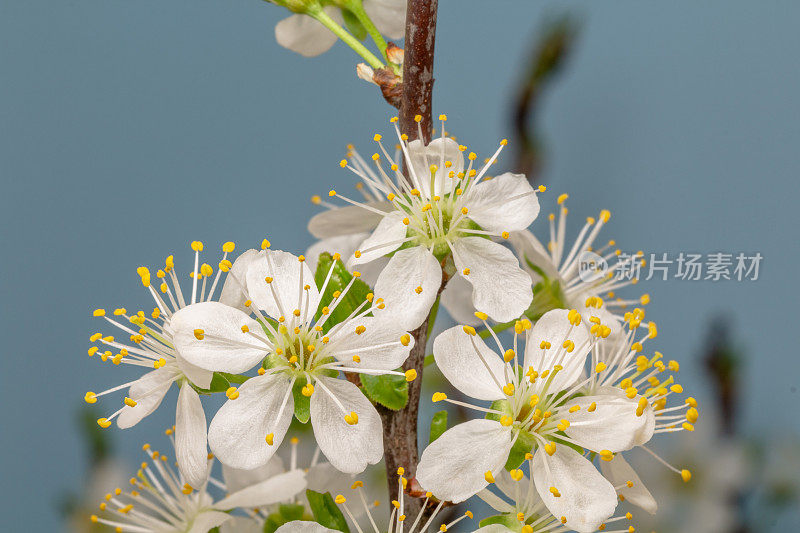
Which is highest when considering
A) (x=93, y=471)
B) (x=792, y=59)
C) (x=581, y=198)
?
(x=792, y=59)

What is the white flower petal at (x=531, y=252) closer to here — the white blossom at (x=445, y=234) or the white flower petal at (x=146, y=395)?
the white blossom at (x=445, y=234)

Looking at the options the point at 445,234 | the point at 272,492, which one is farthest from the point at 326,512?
the point at 445,234

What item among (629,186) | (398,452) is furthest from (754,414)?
(398,452)

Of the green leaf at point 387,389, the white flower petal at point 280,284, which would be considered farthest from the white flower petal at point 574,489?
the white flower petal at point 280,284

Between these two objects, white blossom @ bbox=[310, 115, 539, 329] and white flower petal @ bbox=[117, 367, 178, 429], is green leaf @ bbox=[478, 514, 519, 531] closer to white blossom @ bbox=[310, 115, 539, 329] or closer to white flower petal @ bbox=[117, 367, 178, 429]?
white blossom @ bbox=[310, 115, 539, 329]

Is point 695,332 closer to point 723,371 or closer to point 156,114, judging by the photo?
point 723,371

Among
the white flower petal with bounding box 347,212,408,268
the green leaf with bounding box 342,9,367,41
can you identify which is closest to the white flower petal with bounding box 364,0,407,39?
the green leaf with bounding box 342,9,367,41
